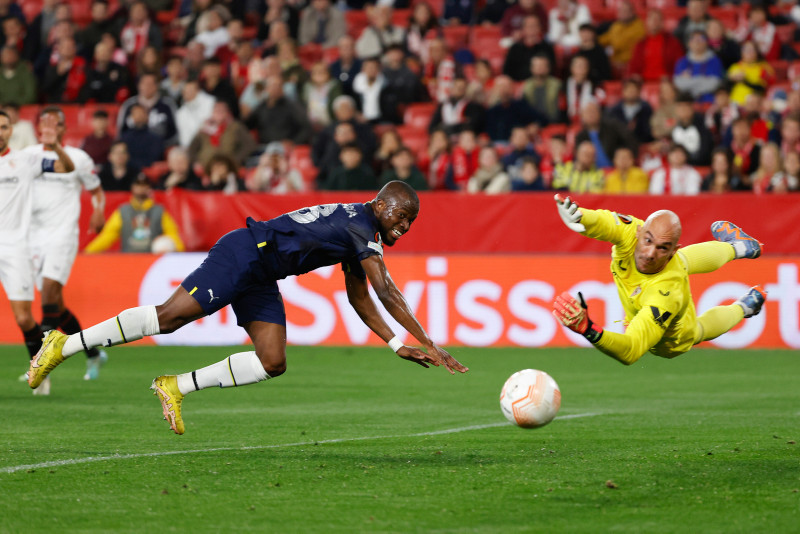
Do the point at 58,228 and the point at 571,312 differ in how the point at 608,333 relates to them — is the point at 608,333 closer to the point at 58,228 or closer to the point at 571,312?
the point at 571,312

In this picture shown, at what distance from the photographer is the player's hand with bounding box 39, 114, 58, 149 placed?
1053cm

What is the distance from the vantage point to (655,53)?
63.7 ft

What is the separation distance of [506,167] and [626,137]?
73.3 inches

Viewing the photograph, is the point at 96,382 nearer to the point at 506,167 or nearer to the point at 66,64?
the point at 506,167

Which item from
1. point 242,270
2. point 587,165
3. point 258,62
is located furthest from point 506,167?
point 242,270

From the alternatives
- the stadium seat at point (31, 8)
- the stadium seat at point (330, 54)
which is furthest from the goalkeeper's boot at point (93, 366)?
the stadium seat at point (31, 8)

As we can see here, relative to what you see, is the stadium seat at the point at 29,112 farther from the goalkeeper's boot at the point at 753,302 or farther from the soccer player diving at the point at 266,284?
the goalkeeper's boot at the point at 753,302

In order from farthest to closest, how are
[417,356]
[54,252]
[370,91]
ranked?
[370,91], [54,252], [417,356]

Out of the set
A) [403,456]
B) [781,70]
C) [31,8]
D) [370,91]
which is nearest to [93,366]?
[403,456]

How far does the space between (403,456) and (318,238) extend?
152 cm

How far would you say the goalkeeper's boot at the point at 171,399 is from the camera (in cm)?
787

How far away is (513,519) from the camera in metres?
5.66

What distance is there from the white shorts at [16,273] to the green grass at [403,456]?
→ 37.8 inches

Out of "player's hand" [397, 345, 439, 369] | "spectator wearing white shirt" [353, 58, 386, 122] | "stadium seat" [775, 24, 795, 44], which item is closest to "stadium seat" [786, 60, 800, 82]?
"stadium seat" [775, 24, 795, 44]
